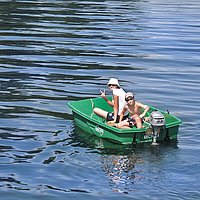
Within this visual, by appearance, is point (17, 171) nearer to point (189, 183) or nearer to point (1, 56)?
point (189, 183)

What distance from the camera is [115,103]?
63.3ft

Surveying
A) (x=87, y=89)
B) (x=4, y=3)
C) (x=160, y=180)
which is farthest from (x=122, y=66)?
(x=4, y=3)

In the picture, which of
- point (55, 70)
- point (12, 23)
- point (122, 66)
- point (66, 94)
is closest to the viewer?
point (66, 94)

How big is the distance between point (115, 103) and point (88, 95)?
6.28 metres

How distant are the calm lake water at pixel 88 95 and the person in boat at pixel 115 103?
1059 mm

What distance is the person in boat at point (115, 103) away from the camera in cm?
1928

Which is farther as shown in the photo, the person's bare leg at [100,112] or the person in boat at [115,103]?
the person's bare leg at [100,112]

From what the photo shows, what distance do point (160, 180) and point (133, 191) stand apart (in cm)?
87

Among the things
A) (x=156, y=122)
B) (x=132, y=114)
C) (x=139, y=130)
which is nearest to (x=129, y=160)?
(x=139, y=130)

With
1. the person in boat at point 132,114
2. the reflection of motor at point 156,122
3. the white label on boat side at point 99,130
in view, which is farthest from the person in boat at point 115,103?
the reflection of motor at point 156,122

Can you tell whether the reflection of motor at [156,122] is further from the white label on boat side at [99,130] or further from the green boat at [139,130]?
the white label on boat side at [99,130]

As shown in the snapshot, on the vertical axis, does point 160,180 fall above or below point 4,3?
below

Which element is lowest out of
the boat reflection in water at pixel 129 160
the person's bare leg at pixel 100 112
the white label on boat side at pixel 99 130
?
the boat reflection in water at pixel 129 160

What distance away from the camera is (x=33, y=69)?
30562mm
